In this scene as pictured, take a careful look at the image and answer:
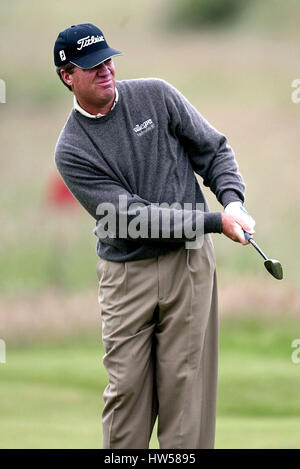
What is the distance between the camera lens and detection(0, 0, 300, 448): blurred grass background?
662 centimetres

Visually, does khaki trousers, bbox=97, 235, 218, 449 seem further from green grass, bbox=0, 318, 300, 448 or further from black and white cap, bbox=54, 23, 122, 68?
green grass, bbox=0, 318, 300, 448

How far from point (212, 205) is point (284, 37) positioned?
5.85 ft

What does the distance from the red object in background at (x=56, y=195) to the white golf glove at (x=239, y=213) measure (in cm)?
435

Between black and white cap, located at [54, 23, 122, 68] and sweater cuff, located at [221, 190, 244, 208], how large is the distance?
50cm

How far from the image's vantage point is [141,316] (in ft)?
9.02

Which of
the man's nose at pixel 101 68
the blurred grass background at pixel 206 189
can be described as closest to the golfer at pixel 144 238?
the man's nose at pixel 101 68

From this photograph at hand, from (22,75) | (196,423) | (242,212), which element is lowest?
(196,423)

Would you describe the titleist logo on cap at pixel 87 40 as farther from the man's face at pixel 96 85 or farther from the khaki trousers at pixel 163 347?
the khaki trousers at pixel 163 347

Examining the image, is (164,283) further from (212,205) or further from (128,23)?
(128,23)

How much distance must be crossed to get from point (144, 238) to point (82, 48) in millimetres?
552

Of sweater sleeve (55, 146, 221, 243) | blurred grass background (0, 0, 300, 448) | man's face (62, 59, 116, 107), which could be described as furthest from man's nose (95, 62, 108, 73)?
blurred grass background (0, 0, 300, 448)

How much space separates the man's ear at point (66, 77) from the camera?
9.20 feet

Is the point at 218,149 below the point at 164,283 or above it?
above

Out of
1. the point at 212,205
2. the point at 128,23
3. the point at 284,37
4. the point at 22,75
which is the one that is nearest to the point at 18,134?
the point at 22,75
